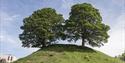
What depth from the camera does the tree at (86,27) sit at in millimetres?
61812

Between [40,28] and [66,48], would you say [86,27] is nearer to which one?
[66,48]

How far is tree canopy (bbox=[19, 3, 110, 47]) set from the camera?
204 feet

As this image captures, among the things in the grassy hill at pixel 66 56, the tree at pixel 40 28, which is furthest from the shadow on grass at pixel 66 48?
the tree at pixel 40 28

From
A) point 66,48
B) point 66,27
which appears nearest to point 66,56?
point 66,48

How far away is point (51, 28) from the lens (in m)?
66.2

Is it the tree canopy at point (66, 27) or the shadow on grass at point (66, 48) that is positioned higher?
the tree canopy at point (66, 27)

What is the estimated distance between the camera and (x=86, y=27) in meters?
60.8

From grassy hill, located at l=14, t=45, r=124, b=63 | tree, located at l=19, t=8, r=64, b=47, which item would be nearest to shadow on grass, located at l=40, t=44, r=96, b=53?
grassy hill, located at l=14, t=45, r=124, b=63

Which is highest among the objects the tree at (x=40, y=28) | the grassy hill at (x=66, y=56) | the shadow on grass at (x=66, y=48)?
the tree at (x=40, y=28)

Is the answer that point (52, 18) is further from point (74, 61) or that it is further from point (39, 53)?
point (74, 61)

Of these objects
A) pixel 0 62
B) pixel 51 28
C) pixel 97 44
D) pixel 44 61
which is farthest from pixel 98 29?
pixel 0 62

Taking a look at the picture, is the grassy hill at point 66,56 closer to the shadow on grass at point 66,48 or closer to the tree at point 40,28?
the shadow on grass at point 66,48

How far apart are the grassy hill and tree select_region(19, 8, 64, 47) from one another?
152 inches

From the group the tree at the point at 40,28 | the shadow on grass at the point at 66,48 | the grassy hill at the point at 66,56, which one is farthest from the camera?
the tree at the point at 40,28
